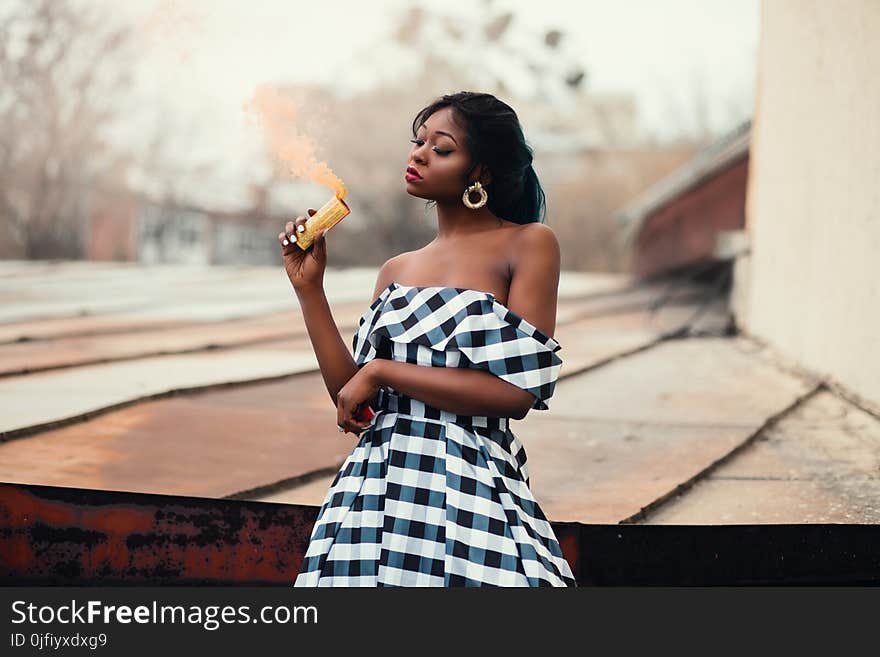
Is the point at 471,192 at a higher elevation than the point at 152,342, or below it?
higher

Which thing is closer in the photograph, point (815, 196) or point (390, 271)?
point (390, 271)

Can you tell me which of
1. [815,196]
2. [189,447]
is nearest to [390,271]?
[189,447]

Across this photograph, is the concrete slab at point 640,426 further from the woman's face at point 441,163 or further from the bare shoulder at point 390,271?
the woman's face at point 441,163

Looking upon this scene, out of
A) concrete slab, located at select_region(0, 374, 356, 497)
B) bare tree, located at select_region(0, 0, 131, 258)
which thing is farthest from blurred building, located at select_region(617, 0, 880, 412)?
bare tree, located at select_region(0, 0, 131, 258)

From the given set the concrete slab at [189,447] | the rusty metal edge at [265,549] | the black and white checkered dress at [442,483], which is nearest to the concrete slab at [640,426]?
the rusty metal edge at [265,549]

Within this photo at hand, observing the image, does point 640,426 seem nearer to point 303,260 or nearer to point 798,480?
point 798,480

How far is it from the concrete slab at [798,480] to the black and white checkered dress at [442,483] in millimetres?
1035

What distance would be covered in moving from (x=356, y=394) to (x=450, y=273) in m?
0.25

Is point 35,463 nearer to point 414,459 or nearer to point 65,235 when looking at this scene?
point 414,459

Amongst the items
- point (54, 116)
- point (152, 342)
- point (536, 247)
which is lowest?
point (152, 342)

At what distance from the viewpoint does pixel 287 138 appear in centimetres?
186

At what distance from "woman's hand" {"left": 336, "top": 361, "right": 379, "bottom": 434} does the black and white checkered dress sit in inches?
2.3

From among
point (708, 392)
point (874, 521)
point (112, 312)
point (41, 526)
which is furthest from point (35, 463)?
point (112, 312)

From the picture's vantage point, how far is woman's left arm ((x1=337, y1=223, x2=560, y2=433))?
1561 mm
